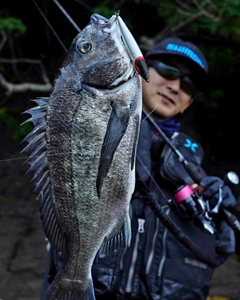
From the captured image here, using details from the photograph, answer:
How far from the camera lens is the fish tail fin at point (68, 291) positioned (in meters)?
1.41

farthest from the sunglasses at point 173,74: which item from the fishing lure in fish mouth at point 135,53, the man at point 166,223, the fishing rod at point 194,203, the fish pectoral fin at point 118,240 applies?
the fishing lure in fish mouth at point 135,53

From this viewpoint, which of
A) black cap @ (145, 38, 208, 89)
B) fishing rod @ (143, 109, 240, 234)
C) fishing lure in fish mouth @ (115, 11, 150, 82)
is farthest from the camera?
black cap @ (145, 38, 208, 89)

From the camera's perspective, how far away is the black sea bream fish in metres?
1.25

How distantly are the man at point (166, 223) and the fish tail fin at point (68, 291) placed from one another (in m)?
0.71

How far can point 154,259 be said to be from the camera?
2.26 m

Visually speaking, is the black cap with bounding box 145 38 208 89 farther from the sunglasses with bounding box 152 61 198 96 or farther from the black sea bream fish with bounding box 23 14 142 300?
the black sea bream fish with bounding box 23 14 142 300

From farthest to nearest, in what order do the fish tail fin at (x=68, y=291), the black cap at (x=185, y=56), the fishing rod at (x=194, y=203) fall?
the black cap at (x=185, y=56) → the fishing rod at (x=194, y=203) → the fish tail fin at (x=68, y=291)

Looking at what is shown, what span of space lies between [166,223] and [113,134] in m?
0.92

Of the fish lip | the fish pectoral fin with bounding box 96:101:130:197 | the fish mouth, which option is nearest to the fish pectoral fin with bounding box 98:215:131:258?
the fish pectoral fin with bounding box 96:101:130:197

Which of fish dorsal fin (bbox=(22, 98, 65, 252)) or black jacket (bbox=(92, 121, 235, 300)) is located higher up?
fish dorsal fin (bbox=(22, 98, 65, 252))

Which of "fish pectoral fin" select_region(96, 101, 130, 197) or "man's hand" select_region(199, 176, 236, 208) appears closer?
"fish pectoral fin" select_region(96, 101, 130, 197)

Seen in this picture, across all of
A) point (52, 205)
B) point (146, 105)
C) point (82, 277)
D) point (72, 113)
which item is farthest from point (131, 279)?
point (72, 113)

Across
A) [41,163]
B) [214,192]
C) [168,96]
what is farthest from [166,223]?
[41,163]

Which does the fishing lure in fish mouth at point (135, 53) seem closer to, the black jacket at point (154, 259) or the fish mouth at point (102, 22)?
the fish mouth at point (102, 22)
